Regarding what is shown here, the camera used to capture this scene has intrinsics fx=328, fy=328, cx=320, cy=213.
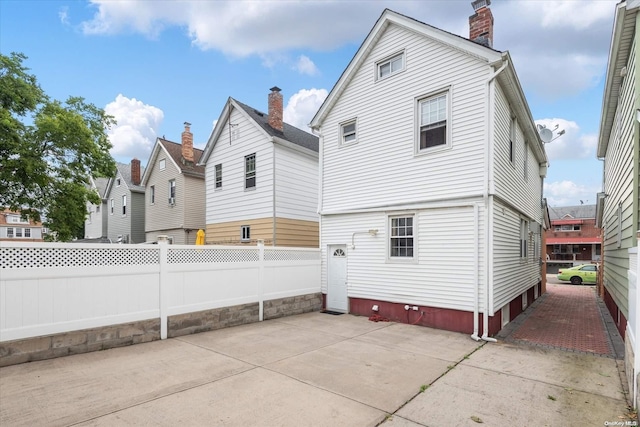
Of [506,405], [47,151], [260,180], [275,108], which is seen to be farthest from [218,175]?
[506,405]

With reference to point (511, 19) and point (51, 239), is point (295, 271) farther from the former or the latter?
point (51, 239)

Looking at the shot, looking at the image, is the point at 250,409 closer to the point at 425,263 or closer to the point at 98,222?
the point at 425,263

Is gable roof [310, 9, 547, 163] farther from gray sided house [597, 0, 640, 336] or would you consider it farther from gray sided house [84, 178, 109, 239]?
gray sided house [84, 178, 109, 239]

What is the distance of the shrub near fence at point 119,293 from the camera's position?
5.62m

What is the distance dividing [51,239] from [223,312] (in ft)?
41.5

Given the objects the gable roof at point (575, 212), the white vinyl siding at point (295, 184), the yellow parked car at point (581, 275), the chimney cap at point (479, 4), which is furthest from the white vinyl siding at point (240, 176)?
the gable roof at point (575, 212)

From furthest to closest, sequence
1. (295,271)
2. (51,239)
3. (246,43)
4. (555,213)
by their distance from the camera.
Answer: (555,213) < (51,239) < (246,43) < (295,271)

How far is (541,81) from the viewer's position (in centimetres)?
1135

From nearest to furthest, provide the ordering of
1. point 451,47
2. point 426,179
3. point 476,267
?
point 476,267 < point 451,47 < point 426,179

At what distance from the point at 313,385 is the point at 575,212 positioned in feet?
176

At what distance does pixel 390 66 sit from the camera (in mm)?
10148

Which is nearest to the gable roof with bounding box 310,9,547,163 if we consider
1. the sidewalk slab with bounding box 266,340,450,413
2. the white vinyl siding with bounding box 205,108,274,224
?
the white vinyl siding with bounding box 205,108,274,224

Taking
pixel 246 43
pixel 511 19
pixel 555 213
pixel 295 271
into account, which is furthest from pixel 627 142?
pixel 555 213

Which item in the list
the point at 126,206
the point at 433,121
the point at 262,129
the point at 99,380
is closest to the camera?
the point at 99,380
